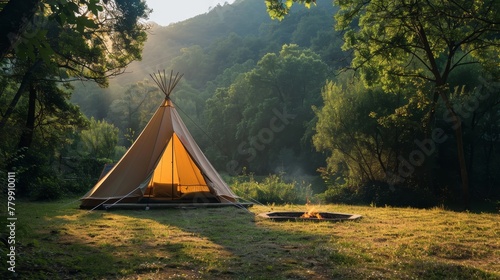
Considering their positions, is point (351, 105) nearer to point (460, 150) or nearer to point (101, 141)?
point (460, 150)

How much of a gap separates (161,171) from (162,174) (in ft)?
0.30

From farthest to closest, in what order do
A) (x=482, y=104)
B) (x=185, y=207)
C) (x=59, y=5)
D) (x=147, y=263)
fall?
1. (x=482, y=104)
2. (x=185, y=207)
3. (x=147, y=263)
4. (x=59, y=5)

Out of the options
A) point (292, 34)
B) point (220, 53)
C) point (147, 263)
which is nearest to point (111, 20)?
point (147, 263)

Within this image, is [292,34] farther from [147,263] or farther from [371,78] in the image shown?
[147,263]

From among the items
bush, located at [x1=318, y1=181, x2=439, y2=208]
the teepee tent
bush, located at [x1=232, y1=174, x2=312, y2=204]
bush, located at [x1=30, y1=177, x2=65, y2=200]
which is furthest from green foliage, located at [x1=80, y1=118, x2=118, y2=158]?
the teepee tent

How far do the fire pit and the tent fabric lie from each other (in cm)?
265

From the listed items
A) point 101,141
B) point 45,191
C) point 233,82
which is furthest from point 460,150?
point 233,82

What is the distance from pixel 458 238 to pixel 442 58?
58.8 feet

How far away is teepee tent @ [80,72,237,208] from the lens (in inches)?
467

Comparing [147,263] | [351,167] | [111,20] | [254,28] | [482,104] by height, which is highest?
[254,28]

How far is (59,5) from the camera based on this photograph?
10.9ft

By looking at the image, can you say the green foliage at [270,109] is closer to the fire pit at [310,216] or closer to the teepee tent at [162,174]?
the teepee tent at [162,174]

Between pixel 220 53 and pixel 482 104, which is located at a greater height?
pixel 220 53

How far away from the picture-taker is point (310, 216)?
9.78 m
